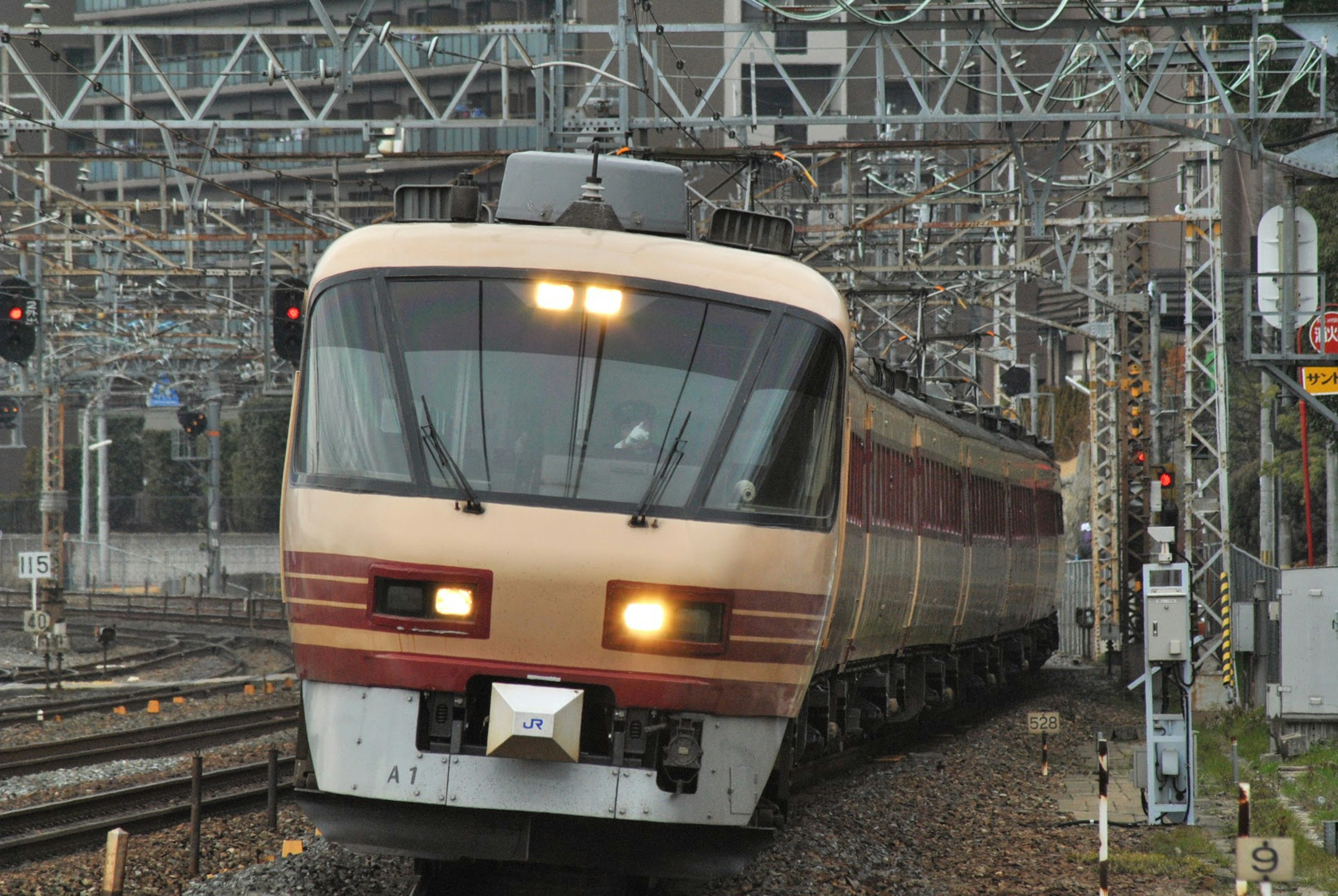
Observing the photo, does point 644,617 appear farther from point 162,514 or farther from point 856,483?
point 162,514

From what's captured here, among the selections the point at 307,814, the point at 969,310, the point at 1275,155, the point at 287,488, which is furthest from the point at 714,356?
the point at 969,310

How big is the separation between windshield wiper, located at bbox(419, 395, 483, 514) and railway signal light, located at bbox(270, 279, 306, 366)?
16.9 m

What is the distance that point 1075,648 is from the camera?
40.2m

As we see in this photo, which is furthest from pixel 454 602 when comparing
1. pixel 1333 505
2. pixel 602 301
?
pixel 1333 505

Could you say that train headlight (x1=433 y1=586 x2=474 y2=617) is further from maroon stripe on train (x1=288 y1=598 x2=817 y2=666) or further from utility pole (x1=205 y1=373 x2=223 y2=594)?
utility pole (x1=205 y1=373 x2=223 y2=594)

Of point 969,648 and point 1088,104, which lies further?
point 1088,104

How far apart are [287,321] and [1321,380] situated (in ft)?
45.6

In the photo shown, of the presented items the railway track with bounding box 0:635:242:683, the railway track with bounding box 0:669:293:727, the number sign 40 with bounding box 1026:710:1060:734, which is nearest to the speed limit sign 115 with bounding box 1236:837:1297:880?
the number sign 40 with bounding box 1026:710:1060:734

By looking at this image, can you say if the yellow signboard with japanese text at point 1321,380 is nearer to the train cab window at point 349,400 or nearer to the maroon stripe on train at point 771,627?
the maroon stripe on train at point 771,627

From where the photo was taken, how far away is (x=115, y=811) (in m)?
13.3

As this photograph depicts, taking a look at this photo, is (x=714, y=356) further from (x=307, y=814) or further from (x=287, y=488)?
(x=307, y=814)

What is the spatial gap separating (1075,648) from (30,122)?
26863mm

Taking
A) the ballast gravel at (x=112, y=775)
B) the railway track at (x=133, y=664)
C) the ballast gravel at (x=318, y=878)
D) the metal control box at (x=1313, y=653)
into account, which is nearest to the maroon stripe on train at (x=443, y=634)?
the ballast gravel at (x=318, y=878)

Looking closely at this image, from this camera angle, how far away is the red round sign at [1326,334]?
52.3 ft
